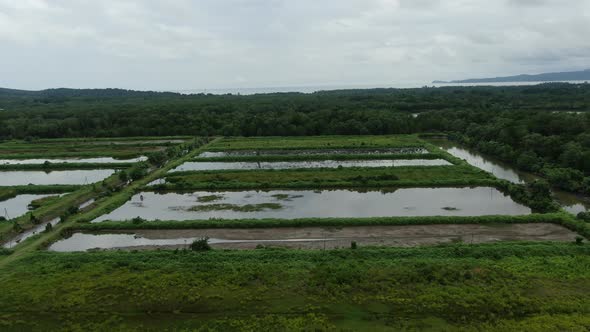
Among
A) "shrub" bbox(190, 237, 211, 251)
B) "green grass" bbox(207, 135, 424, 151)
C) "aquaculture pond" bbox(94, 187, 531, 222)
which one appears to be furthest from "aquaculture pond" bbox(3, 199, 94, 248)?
"green grass" bbox(207, 135, 424, 151)

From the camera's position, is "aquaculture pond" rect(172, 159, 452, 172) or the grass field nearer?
the grass field

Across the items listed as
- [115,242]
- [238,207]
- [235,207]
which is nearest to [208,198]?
[235,207]

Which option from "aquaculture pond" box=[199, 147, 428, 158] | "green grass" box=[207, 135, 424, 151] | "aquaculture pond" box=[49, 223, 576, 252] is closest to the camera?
"aquaculture pond" box=[49, 223, 576, 252]

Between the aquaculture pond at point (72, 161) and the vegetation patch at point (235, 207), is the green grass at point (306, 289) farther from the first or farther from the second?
the aquaculture pond at point (72, 161)

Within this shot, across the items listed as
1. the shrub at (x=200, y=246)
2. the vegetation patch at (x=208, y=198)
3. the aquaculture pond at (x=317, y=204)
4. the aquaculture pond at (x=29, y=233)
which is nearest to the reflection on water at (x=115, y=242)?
the shrub at (x=200, y=246)

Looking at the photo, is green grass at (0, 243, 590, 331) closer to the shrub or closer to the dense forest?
the shrub

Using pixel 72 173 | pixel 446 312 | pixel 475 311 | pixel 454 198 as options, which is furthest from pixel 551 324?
pixel 72 173

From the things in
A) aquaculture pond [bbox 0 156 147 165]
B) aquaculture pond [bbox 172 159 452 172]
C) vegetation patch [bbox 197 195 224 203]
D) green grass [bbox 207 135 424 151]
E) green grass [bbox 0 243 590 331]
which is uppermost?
green grass [bbox 207 135 424 151]
